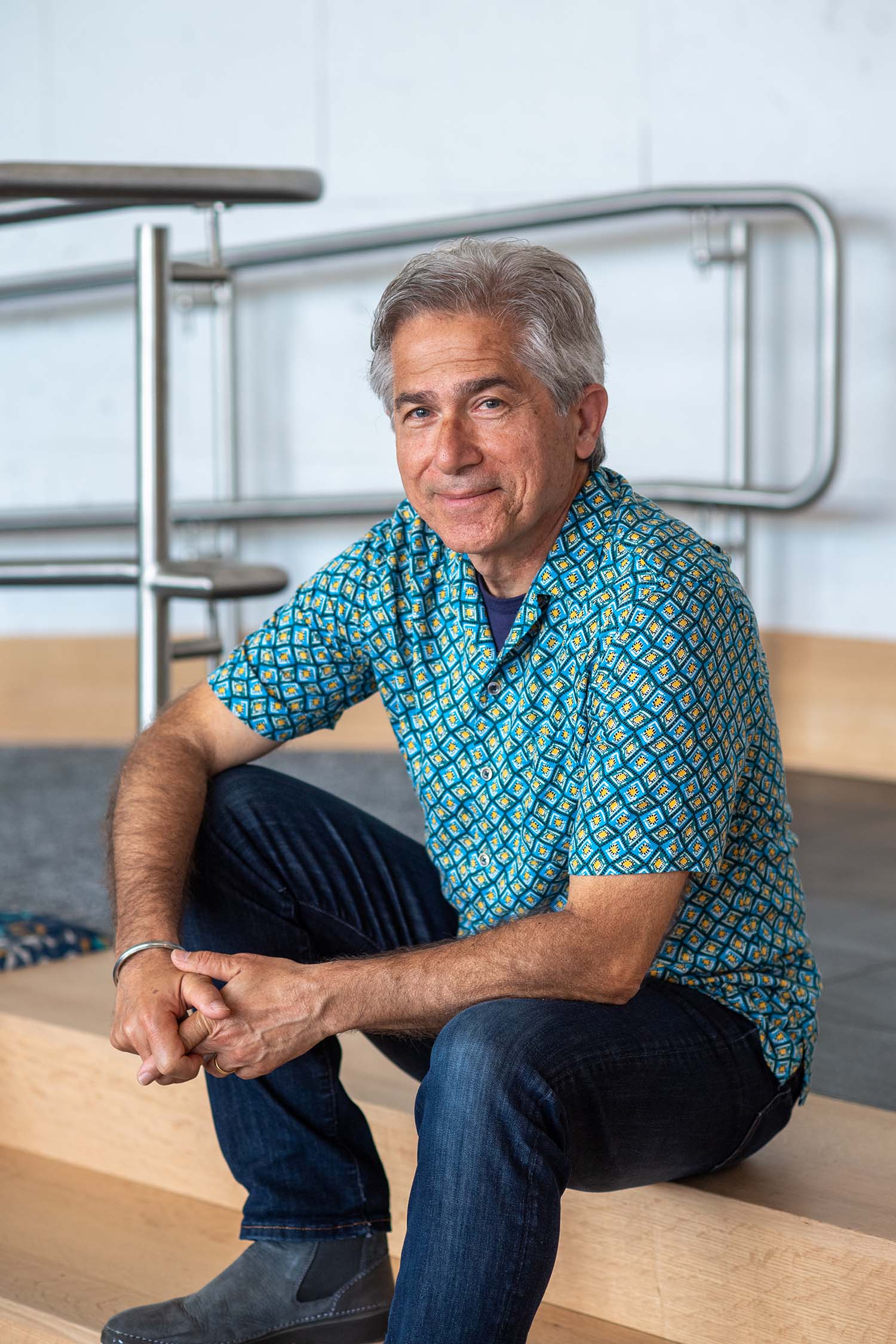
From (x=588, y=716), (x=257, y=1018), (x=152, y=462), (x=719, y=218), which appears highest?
(x=719, y=218)

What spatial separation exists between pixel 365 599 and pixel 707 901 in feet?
1.45

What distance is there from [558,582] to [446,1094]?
45 cm

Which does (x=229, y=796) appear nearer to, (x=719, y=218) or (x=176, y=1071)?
(x=176, y=1071)

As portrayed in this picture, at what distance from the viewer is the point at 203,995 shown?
3.84ft

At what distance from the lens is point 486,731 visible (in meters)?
1.32

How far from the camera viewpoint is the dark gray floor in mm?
1729

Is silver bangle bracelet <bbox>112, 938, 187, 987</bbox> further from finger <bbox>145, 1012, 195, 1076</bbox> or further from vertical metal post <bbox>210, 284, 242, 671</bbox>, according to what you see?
vertical metal post <bbox>210, 284, 242, 671</bbox>

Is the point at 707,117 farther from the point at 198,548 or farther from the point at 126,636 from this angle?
the point at 126,636

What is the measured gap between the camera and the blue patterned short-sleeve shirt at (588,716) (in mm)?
1134

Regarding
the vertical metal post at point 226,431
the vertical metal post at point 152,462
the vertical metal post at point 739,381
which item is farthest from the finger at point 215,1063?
the vertical metal post at point 226,431

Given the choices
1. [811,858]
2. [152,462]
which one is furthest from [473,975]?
[811,858]

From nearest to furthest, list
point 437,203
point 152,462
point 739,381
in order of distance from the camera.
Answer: point 152,462 < point 739,381 < point 437,203

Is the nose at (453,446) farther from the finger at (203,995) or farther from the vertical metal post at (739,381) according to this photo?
the vertical metal post at (739,381)

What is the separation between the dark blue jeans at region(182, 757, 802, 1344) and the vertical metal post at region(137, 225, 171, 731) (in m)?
0.49
